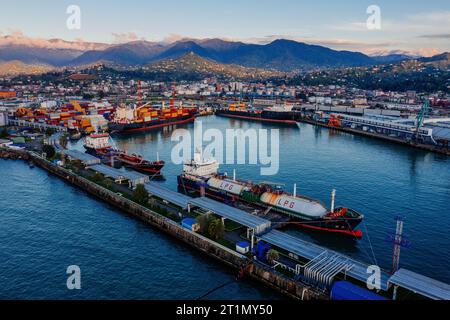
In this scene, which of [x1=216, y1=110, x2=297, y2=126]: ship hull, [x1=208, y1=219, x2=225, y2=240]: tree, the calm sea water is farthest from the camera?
[x1=216, y1=110, x2=297, y2=126]: ship hull

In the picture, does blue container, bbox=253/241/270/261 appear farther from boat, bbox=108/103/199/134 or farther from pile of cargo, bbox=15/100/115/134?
boat, bbox=108/103/199/134

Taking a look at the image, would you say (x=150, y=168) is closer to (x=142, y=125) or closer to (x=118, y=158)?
(x=118, y=158)

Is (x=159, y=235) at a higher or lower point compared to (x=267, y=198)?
lower

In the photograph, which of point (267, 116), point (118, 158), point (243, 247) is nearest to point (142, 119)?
point (267, 116)

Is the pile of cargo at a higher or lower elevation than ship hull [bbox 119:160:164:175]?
higher

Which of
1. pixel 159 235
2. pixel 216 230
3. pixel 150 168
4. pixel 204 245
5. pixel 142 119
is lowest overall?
pixel 159 235

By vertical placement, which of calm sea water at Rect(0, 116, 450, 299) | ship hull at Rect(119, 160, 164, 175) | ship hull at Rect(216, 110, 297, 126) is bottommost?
calm sea water at Rect(0, 116, 450, 299)

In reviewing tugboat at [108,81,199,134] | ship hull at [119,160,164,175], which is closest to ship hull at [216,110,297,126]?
tugboat at [108,81,199,134]
